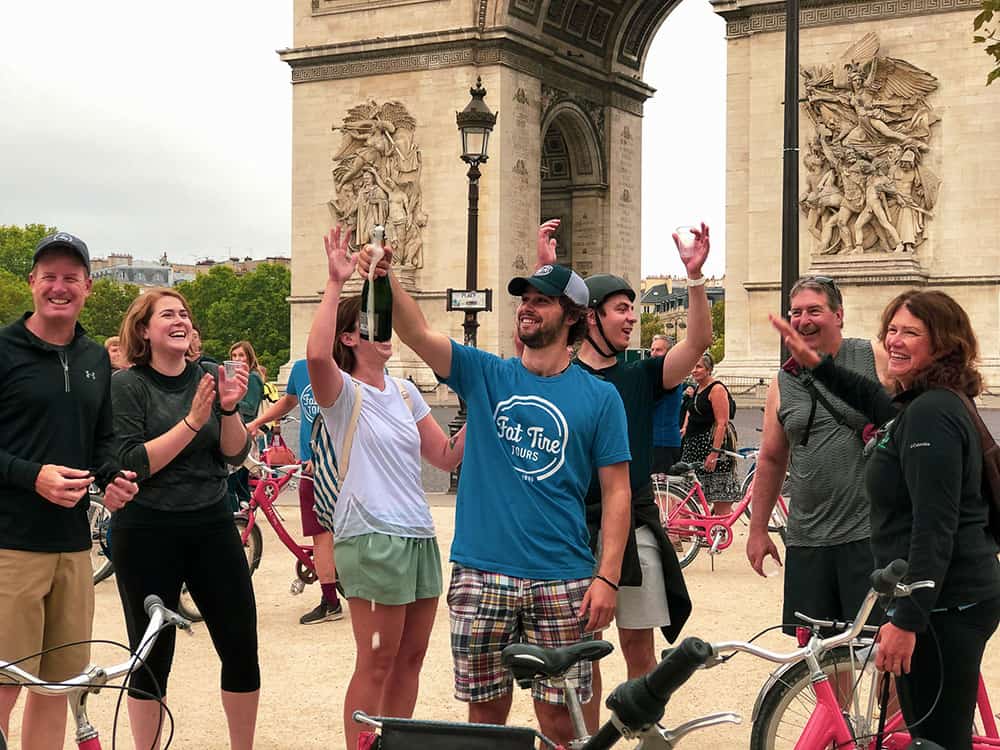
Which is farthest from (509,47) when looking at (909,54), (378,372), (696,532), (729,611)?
(378,372)

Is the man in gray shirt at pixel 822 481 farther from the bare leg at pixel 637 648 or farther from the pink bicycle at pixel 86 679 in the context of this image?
the pink bicycle at pixel 86 679

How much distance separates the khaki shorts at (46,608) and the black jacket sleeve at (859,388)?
2.19m

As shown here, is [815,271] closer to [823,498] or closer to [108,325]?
[823,498]

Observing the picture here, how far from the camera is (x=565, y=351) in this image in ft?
14.1

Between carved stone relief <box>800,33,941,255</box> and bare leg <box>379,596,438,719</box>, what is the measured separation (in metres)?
19.5

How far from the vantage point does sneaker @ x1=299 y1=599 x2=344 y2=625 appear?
8242mm

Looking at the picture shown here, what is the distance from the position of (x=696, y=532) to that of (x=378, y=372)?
225 inches

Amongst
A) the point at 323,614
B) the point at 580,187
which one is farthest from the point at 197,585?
the point at 580,187

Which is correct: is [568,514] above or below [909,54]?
below

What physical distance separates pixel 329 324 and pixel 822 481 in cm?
170

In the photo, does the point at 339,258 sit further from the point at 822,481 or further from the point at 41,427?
the point at 822,481

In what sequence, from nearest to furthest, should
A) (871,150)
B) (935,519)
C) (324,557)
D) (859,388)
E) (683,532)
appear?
(935,519) < (859,388) < (324,557) < (683,532) < (871,150)

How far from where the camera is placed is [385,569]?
15.8ft

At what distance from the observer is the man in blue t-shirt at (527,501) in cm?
418
